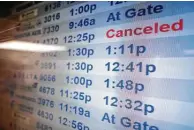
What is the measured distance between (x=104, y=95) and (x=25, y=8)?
1.14 metres

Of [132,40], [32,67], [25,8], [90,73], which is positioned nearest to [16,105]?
[32,67]

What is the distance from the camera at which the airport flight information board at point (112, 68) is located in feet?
3.06

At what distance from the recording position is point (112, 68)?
118 cm

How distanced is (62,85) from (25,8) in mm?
831

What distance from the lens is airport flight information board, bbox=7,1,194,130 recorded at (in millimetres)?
933

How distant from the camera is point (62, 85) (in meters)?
1.48

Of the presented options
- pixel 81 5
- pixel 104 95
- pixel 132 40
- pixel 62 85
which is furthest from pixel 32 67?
pixel 132 40

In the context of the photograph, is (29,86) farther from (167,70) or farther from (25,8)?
(167,70)

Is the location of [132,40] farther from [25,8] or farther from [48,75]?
[25,8]

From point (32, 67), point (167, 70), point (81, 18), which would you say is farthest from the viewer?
point (32, 67)

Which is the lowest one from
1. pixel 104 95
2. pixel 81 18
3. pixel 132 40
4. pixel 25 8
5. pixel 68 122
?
pixel 68 122

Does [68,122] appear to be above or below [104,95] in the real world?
below

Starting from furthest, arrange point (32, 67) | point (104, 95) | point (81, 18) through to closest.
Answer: point (32, 67), point (81, 18), point (104, 95)

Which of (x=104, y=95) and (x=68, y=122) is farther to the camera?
(x=68, y=122)
